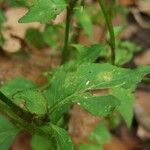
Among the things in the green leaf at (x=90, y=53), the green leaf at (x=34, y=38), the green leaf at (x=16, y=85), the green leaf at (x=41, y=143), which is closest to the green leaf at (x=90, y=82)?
the green leaf at (x=90, y=53)

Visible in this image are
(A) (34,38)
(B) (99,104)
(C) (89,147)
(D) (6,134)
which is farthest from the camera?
(A) (34,38)

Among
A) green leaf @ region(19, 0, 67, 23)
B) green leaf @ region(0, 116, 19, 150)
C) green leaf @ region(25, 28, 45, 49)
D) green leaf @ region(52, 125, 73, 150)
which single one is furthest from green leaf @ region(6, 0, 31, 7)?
green leaf @ region(25, 28, 45, 49)

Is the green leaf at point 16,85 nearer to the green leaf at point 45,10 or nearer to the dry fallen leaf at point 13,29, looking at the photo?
the green leaf at point 45,10

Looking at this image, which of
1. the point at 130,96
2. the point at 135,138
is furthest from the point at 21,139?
the point at 130,96

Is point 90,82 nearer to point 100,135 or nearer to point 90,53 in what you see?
point 90,53

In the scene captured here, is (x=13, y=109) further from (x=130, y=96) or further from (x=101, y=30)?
(x=101, y=30)

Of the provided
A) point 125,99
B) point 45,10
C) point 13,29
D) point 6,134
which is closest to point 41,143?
point 125,99

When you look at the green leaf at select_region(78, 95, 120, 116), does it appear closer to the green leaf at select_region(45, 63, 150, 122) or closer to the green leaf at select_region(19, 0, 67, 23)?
the green leaf at select_region(45, 63, 150, 122)
